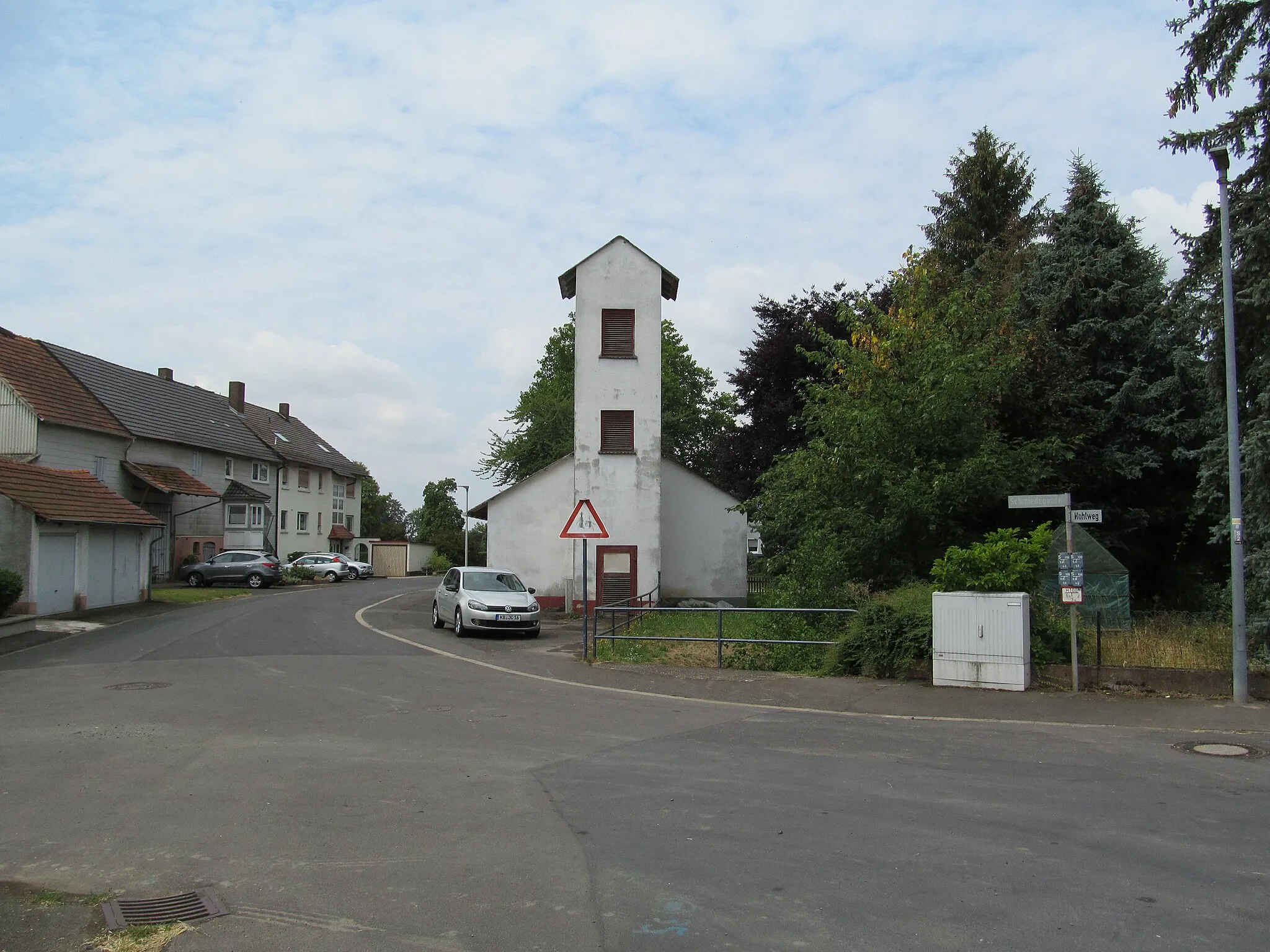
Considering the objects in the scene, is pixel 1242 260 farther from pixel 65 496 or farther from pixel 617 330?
pixel 65 496

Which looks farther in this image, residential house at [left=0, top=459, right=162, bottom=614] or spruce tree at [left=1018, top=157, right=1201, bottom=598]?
residential house at [left=0, top=459, right=162, bottom=614]

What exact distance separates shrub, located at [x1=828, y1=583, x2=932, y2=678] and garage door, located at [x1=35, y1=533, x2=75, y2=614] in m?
20.9

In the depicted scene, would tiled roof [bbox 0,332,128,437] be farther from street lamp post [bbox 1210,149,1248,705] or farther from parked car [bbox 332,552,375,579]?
street lamp post [bbox 1210,149,1248,705]

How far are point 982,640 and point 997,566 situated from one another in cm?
102

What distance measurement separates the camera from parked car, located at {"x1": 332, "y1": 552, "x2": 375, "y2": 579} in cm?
5400

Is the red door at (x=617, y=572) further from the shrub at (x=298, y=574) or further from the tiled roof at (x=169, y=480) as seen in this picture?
the shrub at (x=298, y=574)

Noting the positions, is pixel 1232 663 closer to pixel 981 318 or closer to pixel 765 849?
pixel 765 849

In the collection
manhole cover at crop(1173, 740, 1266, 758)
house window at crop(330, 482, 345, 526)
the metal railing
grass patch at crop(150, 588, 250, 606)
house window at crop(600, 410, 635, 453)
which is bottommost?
grass patch at crop(150, 588, 250, 606)

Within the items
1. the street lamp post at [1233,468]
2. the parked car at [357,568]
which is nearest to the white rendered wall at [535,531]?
the street lamp post at [1233,468]

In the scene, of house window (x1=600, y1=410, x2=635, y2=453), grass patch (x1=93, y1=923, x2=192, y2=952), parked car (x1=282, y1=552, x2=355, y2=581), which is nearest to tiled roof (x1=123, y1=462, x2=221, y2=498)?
parked car (x1=282, y1=552, x2=355, y2=581)

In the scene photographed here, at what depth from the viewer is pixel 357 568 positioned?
182 ft

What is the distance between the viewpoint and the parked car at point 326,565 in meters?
51.9

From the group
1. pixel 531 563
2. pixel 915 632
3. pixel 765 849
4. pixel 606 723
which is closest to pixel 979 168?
pixel 531 563

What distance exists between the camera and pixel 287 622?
24.6 m
